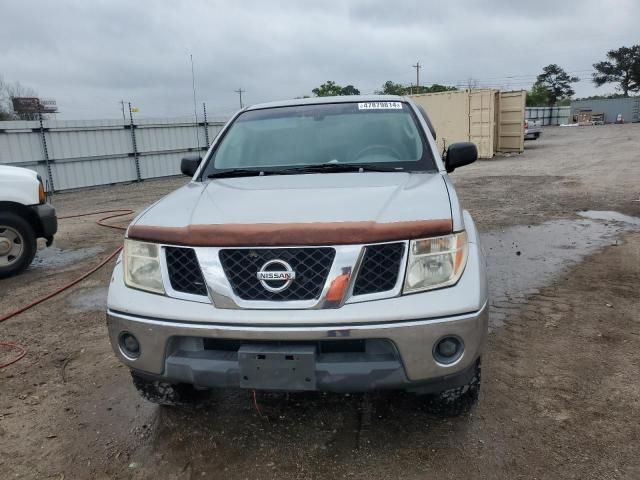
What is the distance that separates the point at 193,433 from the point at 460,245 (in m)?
1.70

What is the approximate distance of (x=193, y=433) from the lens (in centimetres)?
278

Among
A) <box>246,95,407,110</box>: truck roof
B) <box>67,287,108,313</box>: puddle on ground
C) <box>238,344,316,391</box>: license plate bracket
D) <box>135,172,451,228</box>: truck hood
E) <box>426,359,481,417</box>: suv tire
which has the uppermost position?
<box>246,95,407,110</box>: truck roof

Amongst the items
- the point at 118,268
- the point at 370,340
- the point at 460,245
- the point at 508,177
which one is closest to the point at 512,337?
the point at 460,245

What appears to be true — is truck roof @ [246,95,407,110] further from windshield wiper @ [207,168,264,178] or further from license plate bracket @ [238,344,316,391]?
license plate bracket @ [238,344,316,391]

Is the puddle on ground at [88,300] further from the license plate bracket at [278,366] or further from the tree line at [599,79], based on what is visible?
the tree line at [599,79]

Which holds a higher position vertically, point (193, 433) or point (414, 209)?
point (414, 209)

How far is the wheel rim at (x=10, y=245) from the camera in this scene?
576 centimetres

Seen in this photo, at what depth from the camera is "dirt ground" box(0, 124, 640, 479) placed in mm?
2493

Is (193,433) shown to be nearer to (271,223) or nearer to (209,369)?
(209,369)

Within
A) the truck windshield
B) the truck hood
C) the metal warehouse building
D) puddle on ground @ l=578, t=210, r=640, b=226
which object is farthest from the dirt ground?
the metal warehouse building

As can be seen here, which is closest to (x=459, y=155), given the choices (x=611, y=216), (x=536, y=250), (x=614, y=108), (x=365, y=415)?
(x=365, y=415)

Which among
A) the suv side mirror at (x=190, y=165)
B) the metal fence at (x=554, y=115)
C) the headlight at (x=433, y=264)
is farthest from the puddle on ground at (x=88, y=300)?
the metal fence at (x=554, y=115)

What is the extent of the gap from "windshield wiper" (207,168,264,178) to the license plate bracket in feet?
4.78

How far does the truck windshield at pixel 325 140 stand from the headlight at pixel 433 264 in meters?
1.11
